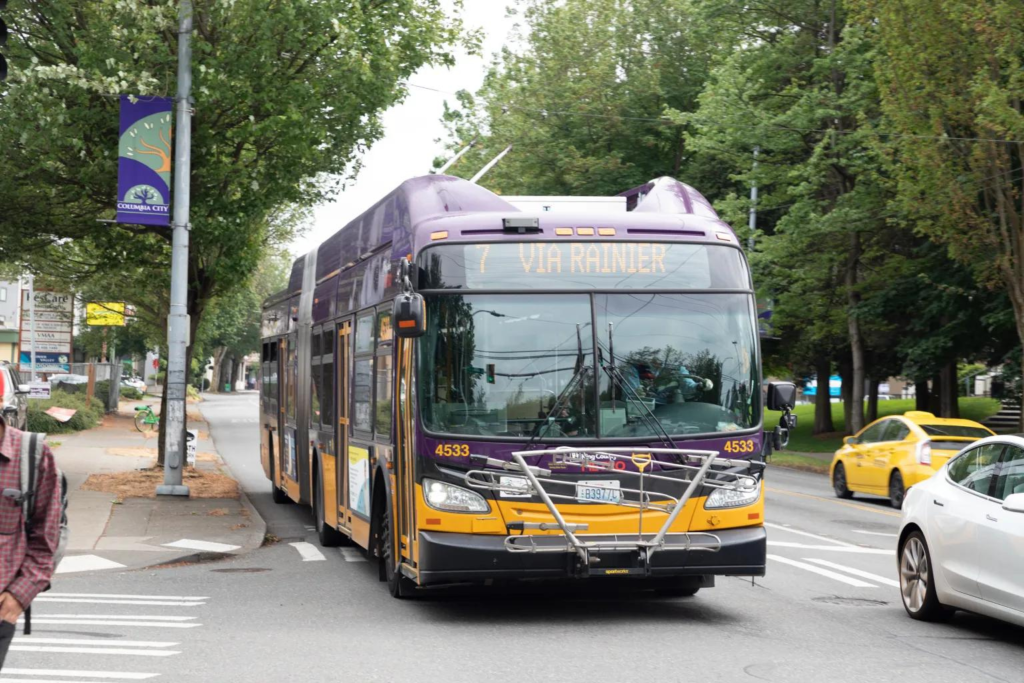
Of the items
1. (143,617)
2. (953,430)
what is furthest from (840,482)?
(143,617)

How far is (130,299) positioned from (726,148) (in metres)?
20.0

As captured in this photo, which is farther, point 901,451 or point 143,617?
point 901,451

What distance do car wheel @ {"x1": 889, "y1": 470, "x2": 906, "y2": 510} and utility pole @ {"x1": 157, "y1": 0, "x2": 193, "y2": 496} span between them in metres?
10.7

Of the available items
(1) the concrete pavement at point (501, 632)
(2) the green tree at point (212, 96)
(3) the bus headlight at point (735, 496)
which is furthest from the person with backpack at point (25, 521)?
(2) the green tree at point (212, 96)

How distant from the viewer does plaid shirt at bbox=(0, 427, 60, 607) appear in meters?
4.46

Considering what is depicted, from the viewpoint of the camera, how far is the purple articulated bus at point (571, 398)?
365 inches

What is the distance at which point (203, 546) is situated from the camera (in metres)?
14.8

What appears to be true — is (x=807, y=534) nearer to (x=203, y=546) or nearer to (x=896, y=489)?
(x=896, y=489)

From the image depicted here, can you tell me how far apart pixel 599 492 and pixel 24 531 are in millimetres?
5265

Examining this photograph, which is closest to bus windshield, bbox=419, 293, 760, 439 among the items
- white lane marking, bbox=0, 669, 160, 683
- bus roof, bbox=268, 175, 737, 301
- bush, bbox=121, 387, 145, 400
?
bus roof, bbox=268, 175, 737, 301

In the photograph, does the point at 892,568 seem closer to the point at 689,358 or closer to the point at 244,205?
the point at 689,358

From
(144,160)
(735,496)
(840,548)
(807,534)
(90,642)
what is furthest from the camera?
(144,160)

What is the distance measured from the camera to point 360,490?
1219cm

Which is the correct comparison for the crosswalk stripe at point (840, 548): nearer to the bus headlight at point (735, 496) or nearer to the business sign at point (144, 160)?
the bus headlight at point (735, 496)
